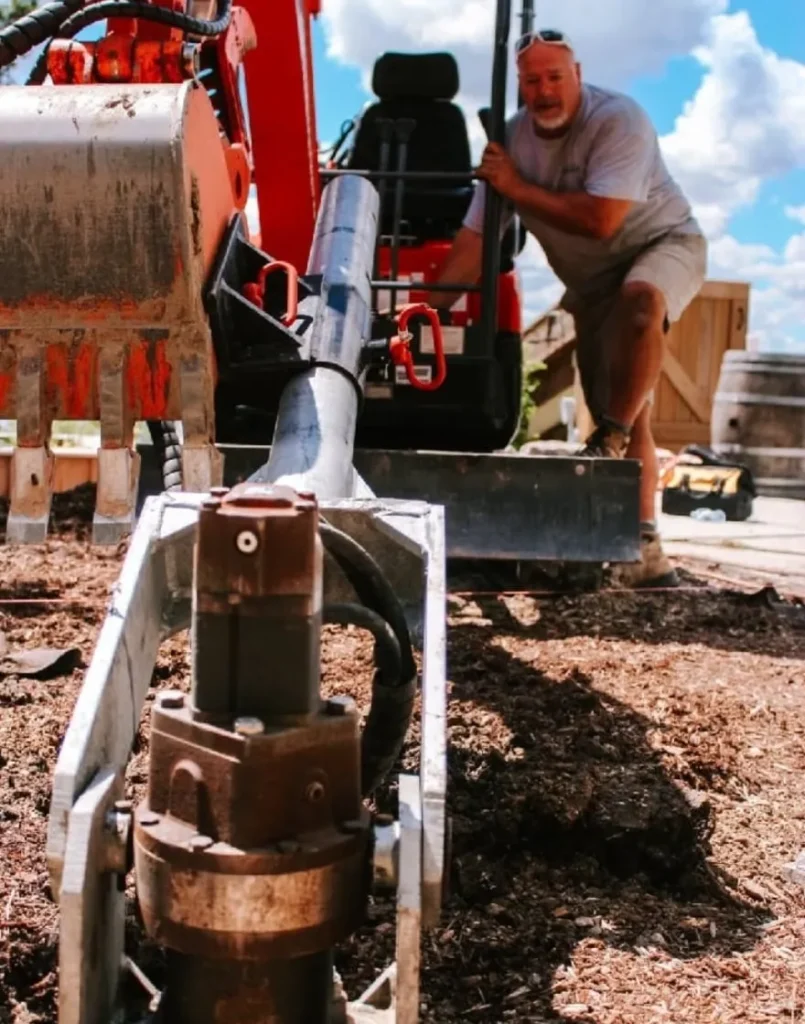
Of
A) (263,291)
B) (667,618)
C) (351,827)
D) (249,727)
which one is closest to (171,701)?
(249,727)

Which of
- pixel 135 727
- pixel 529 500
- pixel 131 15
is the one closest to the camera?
pixel 135 727

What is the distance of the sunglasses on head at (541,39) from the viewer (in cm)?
497

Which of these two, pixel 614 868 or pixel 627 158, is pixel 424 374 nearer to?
pixel 627 158

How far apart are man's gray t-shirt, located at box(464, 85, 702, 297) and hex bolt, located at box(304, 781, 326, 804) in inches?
146

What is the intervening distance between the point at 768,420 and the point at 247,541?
9.90 m

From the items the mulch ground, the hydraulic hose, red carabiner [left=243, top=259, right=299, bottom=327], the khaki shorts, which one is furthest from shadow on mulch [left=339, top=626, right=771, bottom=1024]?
the khaki shorts

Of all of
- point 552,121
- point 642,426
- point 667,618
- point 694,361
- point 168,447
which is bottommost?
point 667,618

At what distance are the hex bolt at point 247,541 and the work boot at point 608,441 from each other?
3612 mm

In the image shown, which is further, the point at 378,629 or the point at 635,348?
the point at 635,348

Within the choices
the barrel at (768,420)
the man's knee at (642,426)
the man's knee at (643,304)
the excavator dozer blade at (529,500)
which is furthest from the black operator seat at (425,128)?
the barrel at (768,420)

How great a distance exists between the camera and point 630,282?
510 cm

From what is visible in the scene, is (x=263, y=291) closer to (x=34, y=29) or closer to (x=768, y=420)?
(x=34, y=29)

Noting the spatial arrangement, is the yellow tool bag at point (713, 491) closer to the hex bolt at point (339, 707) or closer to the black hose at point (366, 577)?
the black hose at point (366, 577)

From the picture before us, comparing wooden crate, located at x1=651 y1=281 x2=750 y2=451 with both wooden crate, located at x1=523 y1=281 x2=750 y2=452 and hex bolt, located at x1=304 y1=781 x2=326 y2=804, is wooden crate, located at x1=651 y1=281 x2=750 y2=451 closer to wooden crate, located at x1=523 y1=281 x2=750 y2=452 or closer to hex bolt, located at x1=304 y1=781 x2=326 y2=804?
wooden crate, located at x1=523 y1=281 x2=750 y2=452
